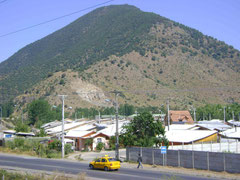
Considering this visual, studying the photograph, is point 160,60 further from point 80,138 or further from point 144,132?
point 144,132

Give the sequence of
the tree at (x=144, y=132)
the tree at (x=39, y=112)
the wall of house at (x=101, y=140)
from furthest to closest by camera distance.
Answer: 1. the tree at (x=39, y=112)
2. the wall of house at (x=101, y=140)
3. the tree at (x=144, y=132)

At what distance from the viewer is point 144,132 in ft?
139

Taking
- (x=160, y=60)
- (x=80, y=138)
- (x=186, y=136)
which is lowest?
(x=80, y=138)

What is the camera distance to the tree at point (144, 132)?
41.2 metres

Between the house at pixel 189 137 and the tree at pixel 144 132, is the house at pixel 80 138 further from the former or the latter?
the tree at pixel 144 132

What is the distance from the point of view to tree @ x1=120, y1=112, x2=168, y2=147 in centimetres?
4125

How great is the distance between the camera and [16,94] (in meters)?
150

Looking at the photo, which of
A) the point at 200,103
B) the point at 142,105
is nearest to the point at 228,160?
the point at 142,105

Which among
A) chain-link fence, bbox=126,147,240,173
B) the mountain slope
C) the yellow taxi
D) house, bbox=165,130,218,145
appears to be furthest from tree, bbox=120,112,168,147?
the mountain slope

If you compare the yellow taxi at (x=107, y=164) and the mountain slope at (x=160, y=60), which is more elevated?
the mountain slope at (x=160, y=60)

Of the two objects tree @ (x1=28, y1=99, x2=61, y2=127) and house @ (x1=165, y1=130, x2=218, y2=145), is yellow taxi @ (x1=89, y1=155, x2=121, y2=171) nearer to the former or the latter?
house @ (x1=165, y1=130, x2=218, y2=145)

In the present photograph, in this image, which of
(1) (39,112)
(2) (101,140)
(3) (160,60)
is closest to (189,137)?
(2) (101,140)

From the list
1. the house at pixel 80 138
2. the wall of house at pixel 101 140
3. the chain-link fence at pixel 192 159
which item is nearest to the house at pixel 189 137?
the chain-link fence at pixel 192 159

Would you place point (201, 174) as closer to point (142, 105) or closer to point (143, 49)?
point (142, 105)
